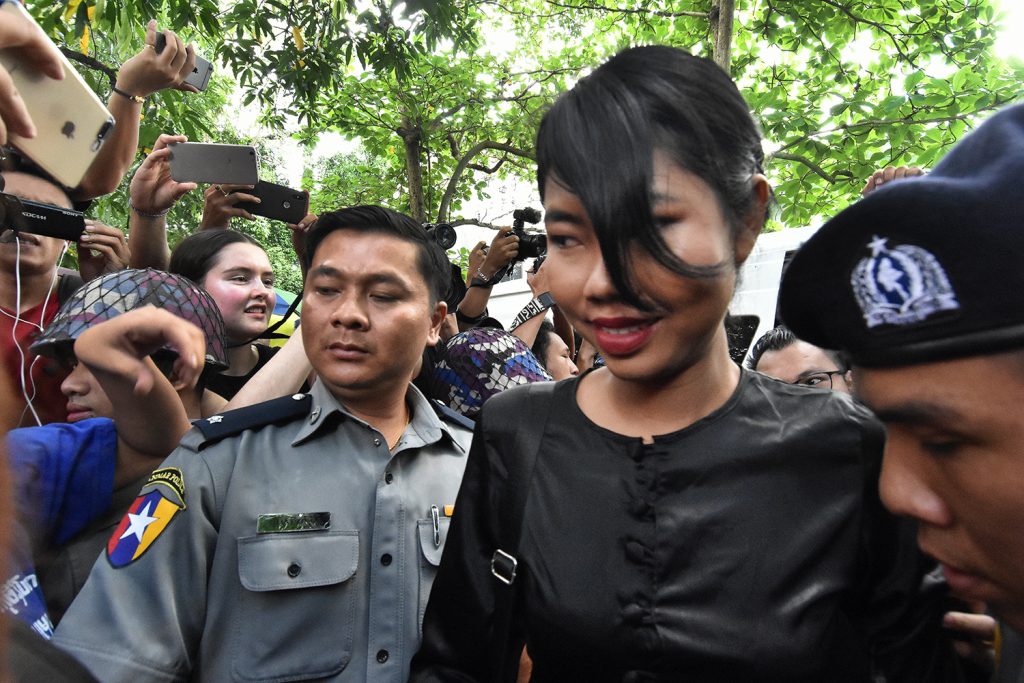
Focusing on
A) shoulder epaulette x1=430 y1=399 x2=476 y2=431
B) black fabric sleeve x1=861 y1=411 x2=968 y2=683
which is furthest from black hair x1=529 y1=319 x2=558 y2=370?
black fabric sleeve x1=861 y1=411 x2=968 y2=683

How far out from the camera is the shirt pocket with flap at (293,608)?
153 centimetres

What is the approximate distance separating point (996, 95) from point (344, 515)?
17.8 ft

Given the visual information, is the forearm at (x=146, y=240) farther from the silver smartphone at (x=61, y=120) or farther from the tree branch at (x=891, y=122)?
the tree branch at (x=891, y=122)

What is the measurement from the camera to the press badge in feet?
5.34

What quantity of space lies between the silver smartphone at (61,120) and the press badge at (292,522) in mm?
1116

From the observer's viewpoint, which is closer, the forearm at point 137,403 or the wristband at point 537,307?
the forearm at point 137,403

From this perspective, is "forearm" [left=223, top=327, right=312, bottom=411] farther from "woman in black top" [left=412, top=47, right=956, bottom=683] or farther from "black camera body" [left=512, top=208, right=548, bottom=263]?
"black camera body" [left=512, top=208, right=548, bottom=263]

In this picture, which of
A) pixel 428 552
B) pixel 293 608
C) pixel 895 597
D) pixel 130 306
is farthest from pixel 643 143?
pixel 130 306

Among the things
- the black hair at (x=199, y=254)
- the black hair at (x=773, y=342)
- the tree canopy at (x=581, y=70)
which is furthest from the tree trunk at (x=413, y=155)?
the black hair at (x=773, y=342)

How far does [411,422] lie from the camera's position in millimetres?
2051

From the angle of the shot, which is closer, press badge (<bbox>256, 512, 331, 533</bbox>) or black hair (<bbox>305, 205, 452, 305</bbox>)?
press badge (<bbox>256, 512, 331, 533</bbox>)

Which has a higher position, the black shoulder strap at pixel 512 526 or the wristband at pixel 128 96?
the wristband at pixel 128 96

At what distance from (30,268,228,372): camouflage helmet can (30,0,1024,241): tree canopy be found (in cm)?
120

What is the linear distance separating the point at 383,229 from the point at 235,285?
39.9 inches
